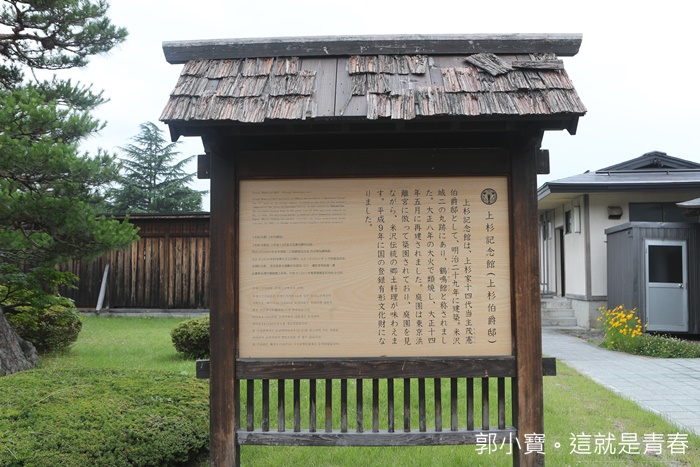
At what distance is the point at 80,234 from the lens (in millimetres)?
6750

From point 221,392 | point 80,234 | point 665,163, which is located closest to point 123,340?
point 80,234

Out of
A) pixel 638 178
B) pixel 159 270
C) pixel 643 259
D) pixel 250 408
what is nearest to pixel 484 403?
pixel 250 408

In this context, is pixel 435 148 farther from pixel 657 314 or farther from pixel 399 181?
pixel 657 314

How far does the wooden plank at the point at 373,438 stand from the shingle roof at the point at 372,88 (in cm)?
194

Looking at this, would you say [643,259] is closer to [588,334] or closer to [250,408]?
[588,334]

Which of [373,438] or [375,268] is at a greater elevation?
[375,268]

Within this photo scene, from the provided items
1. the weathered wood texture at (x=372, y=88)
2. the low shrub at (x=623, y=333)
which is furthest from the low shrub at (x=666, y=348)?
the weathered wood texture at (x=372, y=88)

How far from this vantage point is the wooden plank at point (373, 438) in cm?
342

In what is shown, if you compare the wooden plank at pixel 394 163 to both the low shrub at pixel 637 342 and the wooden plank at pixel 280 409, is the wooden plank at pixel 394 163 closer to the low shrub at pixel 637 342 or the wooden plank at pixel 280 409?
the wooden plank at pixel 280 409

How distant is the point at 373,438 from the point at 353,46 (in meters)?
2.50

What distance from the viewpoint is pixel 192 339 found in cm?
834

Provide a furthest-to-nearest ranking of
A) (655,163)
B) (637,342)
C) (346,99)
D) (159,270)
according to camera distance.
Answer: (159,270) < (655,163) < (637,342) < (346,99)

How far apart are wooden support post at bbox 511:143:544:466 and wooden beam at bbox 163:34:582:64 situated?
0.71 metres

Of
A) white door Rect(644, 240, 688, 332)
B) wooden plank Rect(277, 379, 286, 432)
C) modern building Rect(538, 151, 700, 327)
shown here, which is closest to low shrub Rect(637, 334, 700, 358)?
white door Rect(644, 240, 688, 332)
